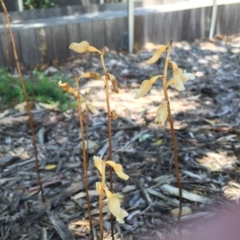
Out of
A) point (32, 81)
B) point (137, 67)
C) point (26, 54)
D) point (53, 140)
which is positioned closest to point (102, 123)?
point (53, 140)

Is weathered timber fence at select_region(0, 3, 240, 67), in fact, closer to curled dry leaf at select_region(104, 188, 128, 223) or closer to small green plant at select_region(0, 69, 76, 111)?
small green plant at select_region(0, 69, 76, 111)

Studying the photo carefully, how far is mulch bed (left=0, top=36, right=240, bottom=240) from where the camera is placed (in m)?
1.76

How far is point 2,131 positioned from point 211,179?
4.78 feet

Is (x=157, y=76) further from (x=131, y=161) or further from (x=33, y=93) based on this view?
(x=33, y=93)

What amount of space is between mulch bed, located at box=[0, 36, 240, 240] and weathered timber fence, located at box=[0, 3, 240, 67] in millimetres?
1020

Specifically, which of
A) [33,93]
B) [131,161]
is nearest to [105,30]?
[33,93]

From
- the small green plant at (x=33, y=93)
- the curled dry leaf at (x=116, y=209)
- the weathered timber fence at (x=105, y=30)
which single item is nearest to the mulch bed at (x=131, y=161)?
the small green plant at (x=33, y=93)

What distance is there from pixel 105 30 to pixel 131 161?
3.00 meters

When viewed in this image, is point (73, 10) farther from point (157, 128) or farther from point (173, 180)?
point (173, 180)

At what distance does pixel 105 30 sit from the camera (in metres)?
4.95

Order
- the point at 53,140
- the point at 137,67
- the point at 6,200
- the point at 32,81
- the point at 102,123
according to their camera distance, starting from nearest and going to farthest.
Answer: the point at 6,200 < the point at 53,140 < the point at 102,123 < the point at 32,81 < the point at 137,67

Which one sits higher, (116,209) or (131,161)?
(116,209)

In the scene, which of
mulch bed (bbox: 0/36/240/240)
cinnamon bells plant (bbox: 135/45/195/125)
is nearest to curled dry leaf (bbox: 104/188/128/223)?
cinnamon bells plant (bbox: 135/45/195/125)

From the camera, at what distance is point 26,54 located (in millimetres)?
4371
